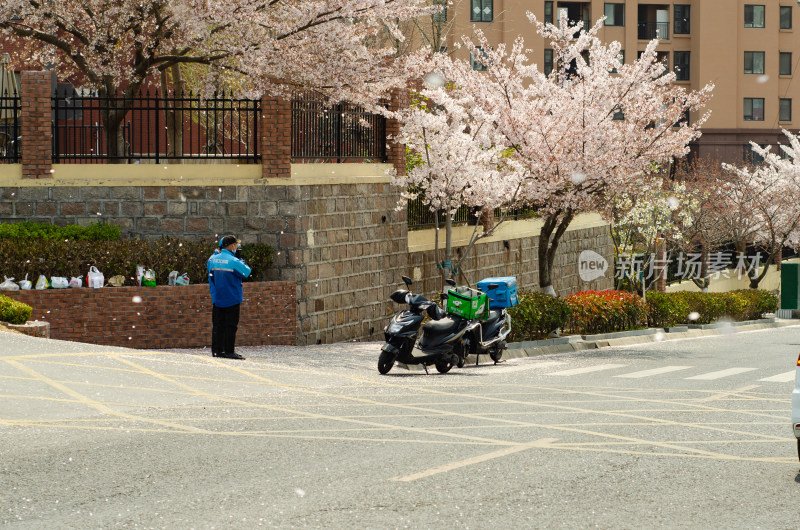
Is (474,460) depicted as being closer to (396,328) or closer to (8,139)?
(396,328)

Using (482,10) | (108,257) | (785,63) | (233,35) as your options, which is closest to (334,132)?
(233,35)

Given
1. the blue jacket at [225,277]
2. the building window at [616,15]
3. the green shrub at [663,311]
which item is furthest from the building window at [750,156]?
the blue jacket at [225,277]

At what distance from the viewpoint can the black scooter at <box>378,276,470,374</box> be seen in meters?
15.9

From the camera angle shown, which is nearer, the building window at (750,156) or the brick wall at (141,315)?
the brick wall at (141,315)

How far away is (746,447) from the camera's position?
411 inches

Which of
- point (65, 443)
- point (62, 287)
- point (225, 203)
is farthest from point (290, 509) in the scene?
point (225, 203)

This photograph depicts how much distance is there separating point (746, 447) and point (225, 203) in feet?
40.2

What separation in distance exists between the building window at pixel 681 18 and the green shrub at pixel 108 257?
54130 mm

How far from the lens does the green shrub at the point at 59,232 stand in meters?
19.3

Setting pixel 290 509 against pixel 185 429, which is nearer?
pixel 290 509

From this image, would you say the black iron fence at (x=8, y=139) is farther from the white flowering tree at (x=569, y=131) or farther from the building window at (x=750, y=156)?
the building window at (x=750, y=156)

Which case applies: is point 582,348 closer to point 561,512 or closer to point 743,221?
point 561,512

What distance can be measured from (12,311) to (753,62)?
61.0 meters

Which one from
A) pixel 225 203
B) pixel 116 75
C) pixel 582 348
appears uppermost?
pixel 116 75
